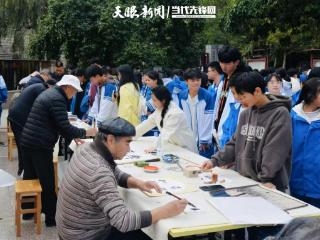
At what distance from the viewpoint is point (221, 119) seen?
457 centimetres

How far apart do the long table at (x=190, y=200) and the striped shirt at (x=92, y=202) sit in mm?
153

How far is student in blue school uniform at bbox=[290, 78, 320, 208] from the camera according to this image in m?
3.30

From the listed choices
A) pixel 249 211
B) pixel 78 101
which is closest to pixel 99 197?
pixel 249 211

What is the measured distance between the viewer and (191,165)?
3844 millimetres

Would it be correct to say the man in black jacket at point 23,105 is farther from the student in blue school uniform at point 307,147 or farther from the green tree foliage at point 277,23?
the green tree foliage at point 277,23

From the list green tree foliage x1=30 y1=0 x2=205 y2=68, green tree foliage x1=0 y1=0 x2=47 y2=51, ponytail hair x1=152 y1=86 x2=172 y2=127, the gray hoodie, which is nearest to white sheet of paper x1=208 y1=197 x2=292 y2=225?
the gray hoodie

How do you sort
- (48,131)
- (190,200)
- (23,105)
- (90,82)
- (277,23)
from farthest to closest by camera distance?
(277,23), (90,82), (23,105), (48,131), (190,200)

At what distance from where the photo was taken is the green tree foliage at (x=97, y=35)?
14.5 m

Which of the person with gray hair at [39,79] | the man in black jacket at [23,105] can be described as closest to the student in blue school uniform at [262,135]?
the man in black jacket at [23,105]

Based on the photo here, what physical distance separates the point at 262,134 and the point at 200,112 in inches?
95.4

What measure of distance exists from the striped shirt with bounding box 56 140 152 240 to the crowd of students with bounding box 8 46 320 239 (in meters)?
0.37

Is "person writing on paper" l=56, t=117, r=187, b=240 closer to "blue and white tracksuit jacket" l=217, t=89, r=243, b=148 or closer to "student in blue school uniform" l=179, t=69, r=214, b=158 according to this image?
"blue and white tracksuit jacket" l=217, t=89, r=243, b=148

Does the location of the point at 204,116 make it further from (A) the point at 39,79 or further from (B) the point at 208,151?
(A) the point at 39,79

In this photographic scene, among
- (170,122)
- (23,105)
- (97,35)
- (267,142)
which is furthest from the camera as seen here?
(97,35)
